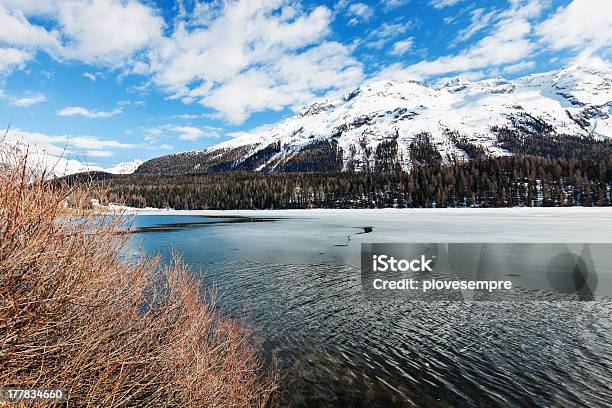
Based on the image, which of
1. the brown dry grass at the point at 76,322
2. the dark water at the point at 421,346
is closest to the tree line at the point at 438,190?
the dark water at the point at 421,346

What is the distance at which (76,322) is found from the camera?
559 centimetres

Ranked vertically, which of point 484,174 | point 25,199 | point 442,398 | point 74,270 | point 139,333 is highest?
point 484,174

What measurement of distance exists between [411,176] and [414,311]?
115 m

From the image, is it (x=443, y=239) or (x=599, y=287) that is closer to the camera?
(x=599, y=287)

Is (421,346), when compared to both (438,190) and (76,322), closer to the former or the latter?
(76,322)

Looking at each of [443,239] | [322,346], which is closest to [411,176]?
[443,239]

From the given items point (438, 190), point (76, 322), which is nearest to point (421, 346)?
point (76, 322)

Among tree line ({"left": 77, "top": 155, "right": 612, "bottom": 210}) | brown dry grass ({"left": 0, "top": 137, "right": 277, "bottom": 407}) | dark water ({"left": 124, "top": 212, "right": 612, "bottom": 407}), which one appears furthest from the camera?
tree line ({"left": 77, "top": 155, "right": 612, "bottom": 210})

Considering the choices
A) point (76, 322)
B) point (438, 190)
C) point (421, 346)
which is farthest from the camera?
point (438, 190)

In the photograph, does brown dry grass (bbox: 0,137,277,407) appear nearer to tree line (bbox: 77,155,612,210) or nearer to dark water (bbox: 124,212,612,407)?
dark water (bbox: 124,212,612,407)

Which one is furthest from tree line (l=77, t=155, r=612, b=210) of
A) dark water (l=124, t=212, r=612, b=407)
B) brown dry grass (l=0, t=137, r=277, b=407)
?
brown dry grass (l=0, t=137, r=277, b=407)

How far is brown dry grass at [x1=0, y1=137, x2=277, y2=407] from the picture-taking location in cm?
468

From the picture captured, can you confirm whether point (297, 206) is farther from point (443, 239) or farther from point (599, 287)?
point (599, 287)

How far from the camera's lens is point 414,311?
1659cm
